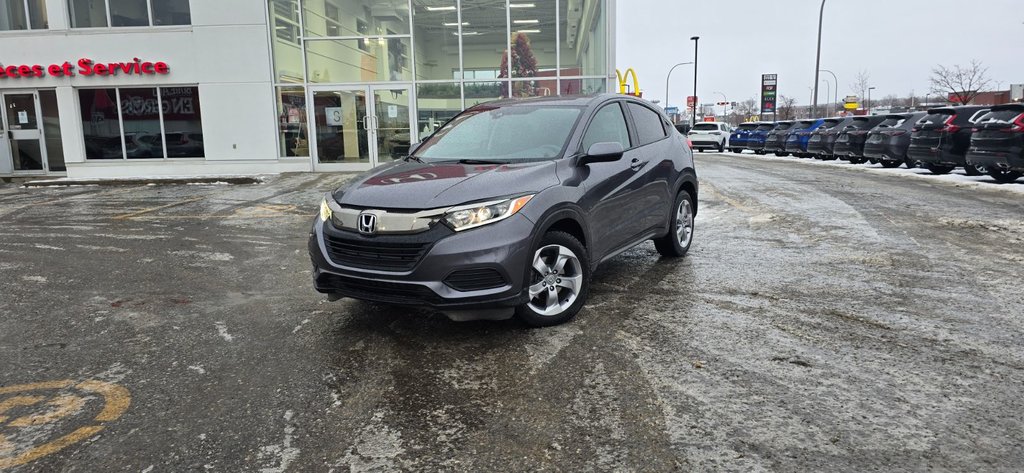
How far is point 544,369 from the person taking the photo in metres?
3.83

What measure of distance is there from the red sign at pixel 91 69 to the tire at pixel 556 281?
16.2 meters

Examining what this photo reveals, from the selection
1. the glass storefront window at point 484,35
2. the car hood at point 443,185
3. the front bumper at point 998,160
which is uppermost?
the glass storefront window at point 484,35

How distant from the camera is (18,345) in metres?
4.40

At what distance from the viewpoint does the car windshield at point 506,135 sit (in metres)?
5.02

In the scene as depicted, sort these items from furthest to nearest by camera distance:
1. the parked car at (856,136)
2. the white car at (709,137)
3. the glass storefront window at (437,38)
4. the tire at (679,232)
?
the white car at (709,137) → the parked car at (856,136) → the glass storefront window at (437,38) → the tire at (679,232)

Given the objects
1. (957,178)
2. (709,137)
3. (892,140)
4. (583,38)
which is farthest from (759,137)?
(957,178)

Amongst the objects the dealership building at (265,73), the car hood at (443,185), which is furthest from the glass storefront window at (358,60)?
the car hood at (443,185)

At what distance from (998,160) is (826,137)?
413 inches

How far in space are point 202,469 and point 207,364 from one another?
1.36 m

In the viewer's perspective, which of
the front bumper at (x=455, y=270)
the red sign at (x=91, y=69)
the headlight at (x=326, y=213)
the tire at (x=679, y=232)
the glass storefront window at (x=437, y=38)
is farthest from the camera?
the glass storefront window at (x=437, y=38)

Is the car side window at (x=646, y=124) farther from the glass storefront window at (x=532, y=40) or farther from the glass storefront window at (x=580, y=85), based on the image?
the glass storefront window at (x=532, y=40)

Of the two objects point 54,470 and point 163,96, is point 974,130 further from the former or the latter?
point 163,96

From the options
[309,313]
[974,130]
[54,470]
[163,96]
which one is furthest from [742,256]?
[163,96]

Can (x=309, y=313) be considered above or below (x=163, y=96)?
below
